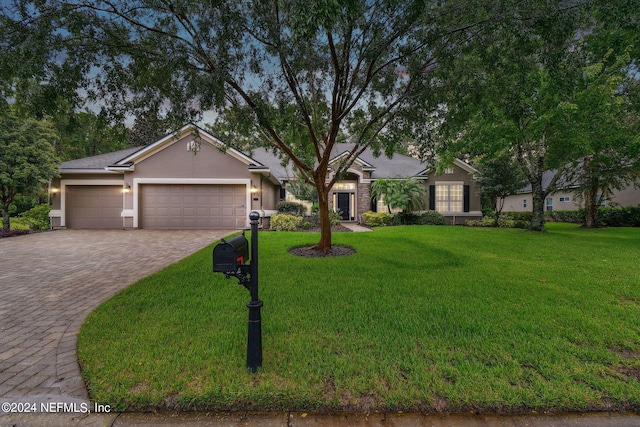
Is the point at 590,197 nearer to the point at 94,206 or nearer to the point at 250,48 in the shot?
the point at 250,48

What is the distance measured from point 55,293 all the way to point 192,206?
9.90m

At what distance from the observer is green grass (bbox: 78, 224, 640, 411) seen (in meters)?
2.30

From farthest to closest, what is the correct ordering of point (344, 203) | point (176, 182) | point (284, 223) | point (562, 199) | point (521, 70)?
point (562, 199) → point (344, 203) → point (176, 182) → point (284, 223) → point (521, 70)

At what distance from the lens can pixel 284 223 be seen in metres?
14.0

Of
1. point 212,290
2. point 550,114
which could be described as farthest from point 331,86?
point 550,114

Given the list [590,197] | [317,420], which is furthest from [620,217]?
[317,420]

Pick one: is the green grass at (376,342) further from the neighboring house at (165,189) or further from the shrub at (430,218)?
the shrub at (430,218)

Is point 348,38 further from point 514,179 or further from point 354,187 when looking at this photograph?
point 514,179

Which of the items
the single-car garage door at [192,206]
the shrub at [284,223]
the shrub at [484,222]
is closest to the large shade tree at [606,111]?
the shrub at [484,222]

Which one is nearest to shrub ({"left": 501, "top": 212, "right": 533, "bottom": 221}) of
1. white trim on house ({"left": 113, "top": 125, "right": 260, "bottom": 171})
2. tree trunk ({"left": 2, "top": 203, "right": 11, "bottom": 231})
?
white trim on house ({"left": 113, "top": 125, "right": 260, "bottom": 171})

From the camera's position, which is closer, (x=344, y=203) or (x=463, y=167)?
(x=463, y=167)

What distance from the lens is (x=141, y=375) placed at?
2539 mm

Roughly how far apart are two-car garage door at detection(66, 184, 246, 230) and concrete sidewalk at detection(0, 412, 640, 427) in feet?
41.6

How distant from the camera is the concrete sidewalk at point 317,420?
82.4 inches
